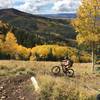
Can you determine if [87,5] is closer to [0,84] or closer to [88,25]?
[88,25]

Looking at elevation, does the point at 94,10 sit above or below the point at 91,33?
above

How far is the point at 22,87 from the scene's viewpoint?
1420cm

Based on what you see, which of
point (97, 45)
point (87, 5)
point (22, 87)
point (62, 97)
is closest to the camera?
point (62, 97)

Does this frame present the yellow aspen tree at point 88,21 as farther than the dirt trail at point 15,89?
Yes

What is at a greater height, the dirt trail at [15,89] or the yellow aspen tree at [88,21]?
the yellow aspen tree at [88,21]

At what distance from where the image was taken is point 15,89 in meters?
14.1

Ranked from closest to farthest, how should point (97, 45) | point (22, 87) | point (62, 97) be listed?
point (62, 97)
point (22, 87)
point (97, 45)

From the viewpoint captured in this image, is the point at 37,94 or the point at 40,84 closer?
the point at 37,94

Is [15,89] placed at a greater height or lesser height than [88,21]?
lesser

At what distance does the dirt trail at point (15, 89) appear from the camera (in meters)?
12.9

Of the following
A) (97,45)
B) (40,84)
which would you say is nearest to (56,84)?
(40,84)

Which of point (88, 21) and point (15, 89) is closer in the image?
point (15, 89)

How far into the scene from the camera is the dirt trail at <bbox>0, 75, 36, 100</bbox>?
12856 mm

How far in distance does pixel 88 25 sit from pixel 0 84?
2082 cm
